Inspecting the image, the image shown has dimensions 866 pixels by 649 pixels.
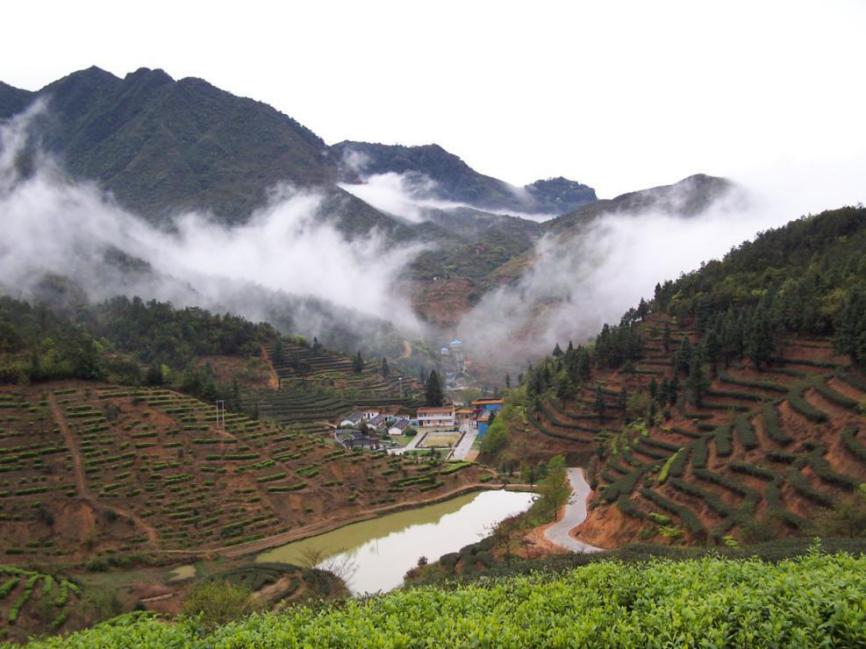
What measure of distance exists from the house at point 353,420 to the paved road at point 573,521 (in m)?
29.4

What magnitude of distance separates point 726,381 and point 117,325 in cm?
7179

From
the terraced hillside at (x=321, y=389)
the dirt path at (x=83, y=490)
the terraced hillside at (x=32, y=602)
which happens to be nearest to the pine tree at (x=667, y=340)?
the terraced hillside at (x=321, y=389)

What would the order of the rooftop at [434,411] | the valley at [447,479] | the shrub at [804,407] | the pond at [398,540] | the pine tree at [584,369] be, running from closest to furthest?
1. the valley at [447,479]
2. the shrub at [804,407]
3. the pond at [398,540]
4. the pine tree at [584,369]
5. the rooftop at [434,411]

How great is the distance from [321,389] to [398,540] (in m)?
39.4

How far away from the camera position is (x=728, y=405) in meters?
34.2

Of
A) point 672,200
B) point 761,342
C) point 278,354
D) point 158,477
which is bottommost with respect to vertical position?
point 158,477

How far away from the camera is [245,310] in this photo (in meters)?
118

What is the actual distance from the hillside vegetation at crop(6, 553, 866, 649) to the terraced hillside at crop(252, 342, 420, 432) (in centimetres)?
5395

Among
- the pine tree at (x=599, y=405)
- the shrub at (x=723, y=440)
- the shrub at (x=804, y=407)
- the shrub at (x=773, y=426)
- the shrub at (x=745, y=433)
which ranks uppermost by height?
the shrub at (x=804, y=407)

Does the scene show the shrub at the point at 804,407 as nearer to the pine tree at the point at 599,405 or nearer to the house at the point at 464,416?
the pine tree at the point at 599,405

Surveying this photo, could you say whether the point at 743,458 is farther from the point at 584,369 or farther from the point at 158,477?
the point at 158,477

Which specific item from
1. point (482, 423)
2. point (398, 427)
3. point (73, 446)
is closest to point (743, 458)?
point (73, 446)

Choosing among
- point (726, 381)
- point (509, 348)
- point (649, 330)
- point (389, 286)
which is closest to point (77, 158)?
point (389, 286)

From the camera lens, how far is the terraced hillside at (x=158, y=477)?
33.0 m
